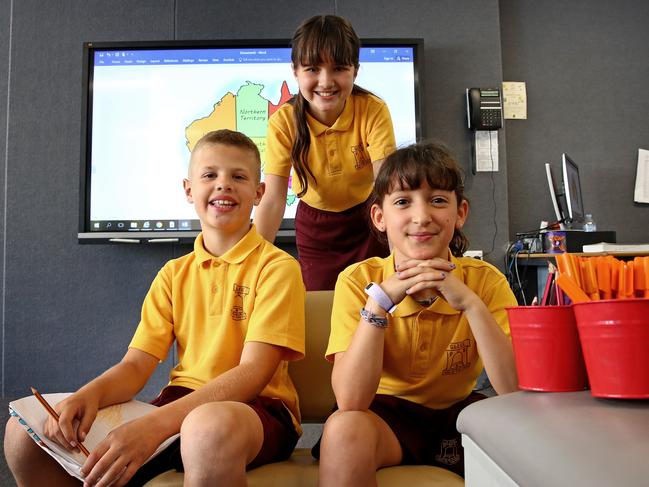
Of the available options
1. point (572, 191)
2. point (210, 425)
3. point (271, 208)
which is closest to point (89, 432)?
point (210, 425)

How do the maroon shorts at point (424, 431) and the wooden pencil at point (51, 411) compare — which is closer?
the wooden pencil at point (51, 411)

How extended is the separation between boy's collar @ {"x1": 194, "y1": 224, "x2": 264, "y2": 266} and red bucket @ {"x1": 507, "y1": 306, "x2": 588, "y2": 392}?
71 cm

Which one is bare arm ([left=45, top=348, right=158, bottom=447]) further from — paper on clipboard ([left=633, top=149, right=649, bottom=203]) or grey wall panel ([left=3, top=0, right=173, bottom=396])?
paper on clipboard ([left=633, top=149, right=649, bottom=203])

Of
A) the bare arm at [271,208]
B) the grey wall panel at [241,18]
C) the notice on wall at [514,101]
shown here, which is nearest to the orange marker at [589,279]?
the bare arm at [271,208]

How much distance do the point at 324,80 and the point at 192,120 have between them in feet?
4.60

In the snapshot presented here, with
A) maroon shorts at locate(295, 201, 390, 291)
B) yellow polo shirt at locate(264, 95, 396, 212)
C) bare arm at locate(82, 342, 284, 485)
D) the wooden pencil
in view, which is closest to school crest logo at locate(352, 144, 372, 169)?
yellow polo shirt at locate(264, 95, 396, 212)

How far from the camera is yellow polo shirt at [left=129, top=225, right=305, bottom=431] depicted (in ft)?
3.60

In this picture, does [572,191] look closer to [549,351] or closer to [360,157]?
[360,157]

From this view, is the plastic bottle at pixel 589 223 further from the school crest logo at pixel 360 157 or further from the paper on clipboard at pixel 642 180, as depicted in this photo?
the school crest logo at pixel 360 157

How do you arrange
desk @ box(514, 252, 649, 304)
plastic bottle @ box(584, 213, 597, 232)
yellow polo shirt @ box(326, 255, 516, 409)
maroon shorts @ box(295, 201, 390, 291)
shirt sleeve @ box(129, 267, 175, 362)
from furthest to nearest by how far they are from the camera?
plastic bottle @ box(584, 213, 597, 232), desk @ box(514, 252, 649, 304), maroon shorts @ box(295, 201, 390, 291), shirt sleeve @ box(129, 267, 175, 362), yellow polo shirt @ box(326, 255, 516, 409)

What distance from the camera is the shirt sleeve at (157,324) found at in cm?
117

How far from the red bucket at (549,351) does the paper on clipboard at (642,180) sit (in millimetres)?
3000

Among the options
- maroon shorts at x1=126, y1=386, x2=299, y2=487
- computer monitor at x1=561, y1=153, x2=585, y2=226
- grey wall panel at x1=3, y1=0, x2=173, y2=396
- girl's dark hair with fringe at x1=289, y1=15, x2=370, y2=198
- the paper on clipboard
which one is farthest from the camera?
the paper on clipboard

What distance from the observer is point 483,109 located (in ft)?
9.20
